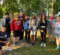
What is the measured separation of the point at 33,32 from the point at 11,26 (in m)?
1.13

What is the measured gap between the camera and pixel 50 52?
611 centimetres

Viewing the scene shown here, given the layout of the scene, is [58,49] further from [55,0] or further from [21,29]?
[55,0]

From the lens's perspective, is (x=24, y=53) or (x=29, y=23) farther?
(x=29, y=23)

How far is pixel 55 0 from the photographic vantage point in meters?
22.1

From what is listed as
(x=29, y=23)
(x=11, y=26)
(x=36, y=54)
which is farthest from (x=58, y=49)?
(x=11, y=26)

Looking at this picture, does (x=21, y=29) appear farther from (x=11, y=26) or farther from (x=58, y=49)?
(x=58, y=49)

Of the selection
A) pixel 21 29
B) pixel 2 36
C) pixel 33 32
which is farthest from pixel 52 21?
pixel 2 36

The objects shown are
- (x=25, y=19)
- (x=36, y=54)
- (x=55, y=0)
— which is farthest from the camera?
(x=55, y=0)

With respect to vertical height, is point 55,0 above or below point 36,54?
above

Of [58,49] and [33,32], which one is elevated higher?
[33,32]

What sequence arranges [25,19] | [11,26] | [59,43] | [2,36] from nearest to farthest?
1. [2,36]
2. [59,43]
3. [11,26]
4. [25,19]

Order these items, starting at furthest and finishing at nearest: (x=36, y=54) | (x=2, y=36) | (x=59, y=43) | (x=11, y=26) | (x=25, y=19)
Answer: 1. (x=25, y=19)
2. (x=11, y=26)
3. (x=59, y=43)
4. (x=36, y=54)
5. (x=2, y=36)

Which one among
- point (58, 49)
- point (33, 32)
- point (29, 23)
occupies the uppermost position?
point (29, 23)

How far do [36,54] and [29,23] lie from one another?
6.55 feet
